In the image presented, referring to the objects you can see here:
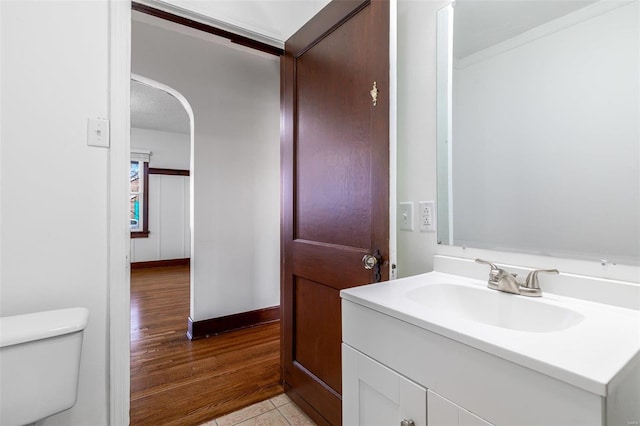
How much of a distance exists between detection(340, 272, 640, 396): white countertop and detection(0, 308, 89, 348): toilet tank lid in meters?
1.00

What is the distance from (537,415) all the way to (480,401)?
0.34ft

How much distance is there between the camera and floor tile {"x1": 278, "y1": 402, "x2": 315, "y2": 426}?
5.14ft

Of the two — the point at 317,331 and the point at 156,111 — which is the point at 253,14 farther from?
the point at 156,111

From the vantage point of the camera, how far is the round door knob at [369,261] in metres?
1.23

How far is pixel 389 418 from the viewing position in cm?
84

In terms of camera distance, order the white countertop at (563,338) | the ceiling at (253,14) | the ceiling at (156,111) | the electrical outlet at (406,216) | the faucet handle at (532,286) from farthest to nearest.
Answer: the ceiling at (156,111)
the ceiling at (253,14)
the electrical outlet at (406,216)
the faucet handle at (532,286)
the white countertop at (563,338)

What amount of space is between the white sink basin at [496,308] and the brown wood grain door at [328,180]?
0.74 ft

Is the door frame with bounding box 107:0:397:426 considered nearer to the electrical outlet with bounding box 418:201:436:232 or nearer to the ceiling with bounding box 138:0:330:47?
the ceiling with bounding box 138:0:330:47

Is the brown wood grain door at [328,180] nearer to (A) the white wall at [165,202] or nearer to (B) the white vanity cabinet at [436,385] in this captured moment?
(B) the white vanity cabinet at [436,385]

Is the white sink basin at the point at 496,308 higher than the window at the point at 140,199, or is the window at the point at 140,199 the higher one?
the window at the point at 140,199

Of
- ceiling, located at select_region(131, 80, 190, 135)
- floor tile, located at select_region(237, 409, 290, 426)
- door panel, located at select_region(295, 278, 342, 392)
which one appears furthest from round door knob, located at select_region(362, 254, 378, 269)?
ceiling, located at select_region(131, 80, 190, 135)

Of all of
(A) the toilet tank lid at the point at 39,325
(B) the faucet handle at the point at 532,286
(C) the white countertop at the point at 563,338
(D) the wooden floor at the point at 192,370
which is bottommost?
(D) the wooden floor at the point at 192,370

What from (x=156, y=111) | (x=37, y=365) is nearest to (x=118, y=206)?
(x=37, y=365)

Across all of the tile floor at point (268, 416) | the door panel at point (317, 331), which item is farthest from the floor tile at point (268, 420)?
the door panel at point (317, 331)
